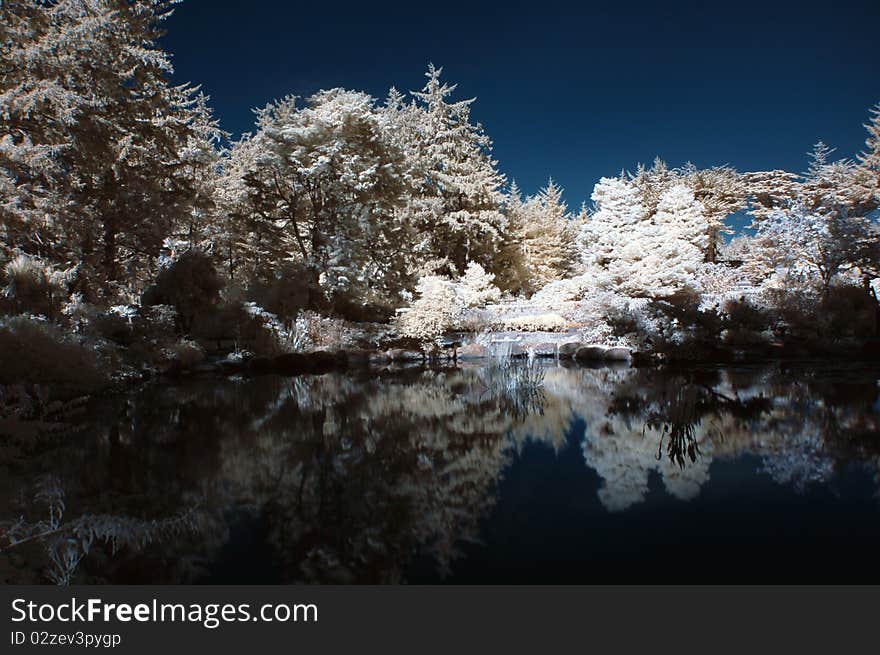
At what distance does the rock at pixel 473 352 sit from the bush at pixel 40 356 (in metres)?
9.41

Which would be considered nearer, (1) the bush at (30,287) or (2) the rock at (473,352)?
(1) the bush at (30,287)

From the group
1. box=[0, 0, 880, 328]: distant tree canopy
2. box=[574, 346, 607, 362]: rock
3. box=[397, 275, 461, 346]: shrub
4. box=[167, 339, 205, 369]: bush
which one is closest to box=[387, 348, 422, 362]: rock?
box=[397, 275, 461, 346]: shrub

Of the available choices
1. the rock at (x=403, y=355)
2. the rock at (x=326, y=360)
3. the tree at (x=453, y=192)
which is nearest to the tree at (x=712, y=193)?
the tree at (x=453, y=192)

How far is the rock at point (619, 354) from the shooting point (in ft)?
41.9

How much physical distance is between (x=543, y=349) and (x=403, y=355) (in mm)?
4322

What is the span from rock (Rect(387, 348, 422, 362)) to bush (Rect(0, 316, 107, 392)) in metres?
7.55

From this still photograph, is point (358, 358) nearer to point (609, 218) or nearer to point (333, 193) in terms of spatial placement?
point (333, 193)

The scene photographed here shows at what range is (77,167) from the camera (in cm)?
1218

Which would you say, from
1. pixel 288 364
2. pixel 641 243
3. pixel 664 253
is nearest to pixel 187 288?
pixel 288 364

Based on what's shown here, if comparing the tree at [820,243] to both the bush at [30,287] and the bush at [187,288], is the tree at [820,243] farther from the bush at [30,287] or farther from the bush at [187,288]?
the bush at [30,287]
